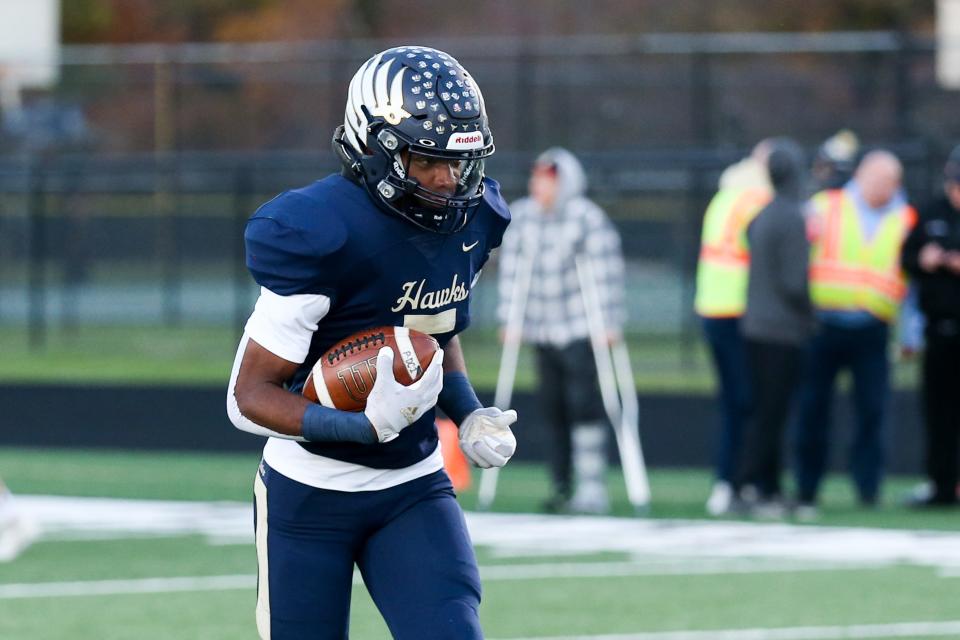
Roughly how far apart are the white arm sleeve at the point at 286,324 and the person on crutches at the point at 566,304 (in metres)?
6.13

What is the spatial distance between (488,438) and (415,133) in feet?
2.46

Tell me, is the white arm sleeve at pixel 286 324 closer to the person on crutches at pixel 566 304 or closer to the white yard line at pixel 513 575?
the white yard line at pixel 513 575

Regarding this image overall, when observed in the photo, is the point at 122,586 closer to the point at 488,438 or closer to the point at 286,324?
the point at 488,438

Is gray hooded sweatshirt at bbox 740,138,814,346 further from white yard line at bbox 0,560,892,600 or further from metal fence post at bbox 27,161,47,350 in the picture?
metal fence post at bbox 27,161,47,350

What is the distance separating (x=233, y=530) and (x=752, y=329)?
297 centimetres

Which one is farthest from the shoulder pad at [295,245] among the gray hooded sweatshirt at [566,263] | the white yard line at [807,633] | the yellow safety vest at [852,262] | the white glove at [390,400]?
the yellow safety vest at [852,262]

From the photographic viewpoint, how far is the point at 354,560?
432 centimetres

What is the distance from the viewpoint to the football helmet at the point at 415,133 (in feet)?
13.5

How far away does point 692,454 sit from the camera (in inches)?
516

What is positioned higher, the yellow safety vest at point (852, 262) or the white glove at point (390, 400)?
the white glove at point (390, 400)

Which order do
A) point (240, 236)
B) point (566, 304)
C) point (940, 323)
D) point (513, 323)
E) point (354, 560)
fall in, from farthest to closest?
point (240, 236) < point (513, 323) < point (940, 323) < point (566, 304) < point (354, 560)

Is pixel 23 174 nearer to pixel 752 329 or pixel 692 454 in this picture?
pixel 692 454

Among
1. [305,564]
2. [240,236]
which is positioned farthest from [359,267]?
[240,236]

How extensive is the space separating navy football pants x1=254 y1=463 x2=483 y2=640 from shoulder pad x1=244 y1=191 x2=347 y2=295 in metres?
0.50
